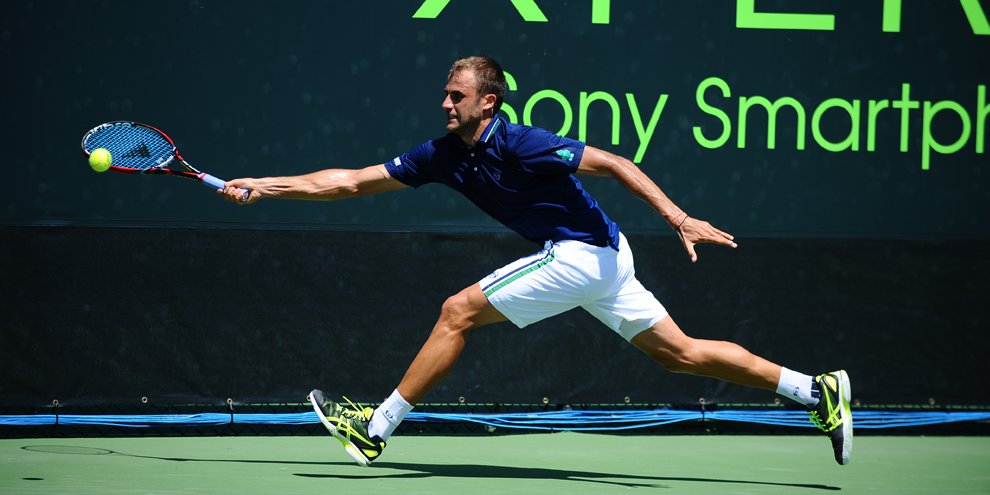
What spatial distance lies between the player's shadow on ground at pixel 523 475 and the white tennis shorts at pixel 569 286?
55 cm

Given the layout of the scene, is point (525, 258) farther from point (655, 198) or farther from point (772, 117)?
point (772, 117)

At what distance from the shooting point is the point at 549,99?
5871 millimetres

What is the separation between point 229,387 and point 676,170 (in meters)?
2.22

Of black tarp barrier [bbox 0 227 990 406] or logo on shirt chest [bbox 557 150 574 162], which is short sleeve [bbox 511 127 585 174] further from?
black tarp barrier [bbox 0 227 990 406]

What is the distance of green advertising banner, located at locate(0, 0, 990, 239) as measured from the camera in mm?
5672

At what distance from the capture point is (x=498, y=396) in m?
5.94

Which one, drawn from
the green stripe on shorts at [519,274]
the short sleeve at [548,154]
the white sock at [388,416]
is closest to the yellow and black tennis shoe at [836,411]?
the green stripe on shorts at [519,274]

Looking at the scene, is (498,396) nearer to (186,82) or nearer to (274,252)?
(274,252)

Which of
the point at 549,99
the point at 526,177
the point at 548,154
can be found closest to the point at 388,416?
the point at 526,177

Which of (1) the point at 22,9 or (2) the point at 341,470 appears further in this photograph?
(1) the point at 22,9

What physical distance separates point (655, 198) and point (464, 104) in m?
0.78

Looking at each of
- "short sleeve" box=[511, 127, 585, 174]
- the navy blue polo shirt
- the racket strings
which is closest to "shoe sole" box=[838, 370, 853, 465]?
the navy blue polo shirt

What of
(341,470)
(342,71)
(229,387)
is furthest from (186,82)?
(341,470)

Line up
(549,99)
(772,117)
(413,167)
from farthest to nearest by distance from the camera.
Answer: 1. (772,117)
2. (549,99)
3. (413,167)
